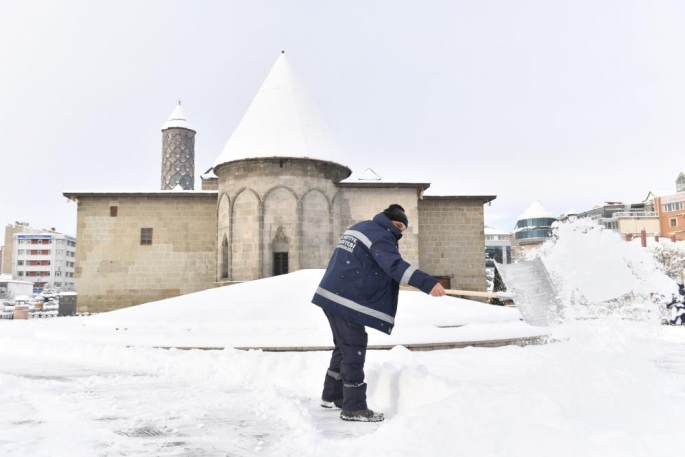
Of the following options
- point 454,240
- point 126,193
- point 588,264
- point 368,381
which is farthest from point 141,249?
point 588,264

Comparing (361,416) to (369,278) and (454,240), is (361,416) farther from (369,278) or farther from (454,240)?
(454,240)

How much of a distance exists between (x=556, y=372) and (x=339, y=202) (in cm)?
1406

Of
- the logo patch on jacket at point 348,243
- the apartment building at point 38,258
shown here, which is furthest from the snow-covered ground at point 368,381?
the apartment building at point 38,258

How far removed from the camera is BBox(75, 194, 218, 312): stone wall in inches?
771

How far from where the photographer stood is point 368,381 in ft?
14.4

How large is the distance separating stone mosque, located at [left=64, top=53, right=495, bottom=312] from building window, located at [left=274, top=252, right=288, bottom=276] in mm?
34

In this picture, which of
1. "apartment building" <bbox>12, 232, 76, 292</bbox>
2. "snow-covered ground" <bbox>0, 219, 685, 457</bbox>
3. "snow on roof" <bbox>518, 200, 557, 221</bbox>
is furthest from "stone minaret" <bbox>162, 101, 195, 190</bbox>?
"apartment building" <bbox>12, 232, 76, 292</bbox>

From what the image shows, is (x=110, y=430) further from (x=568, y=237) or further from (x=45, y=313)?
(x=45, y=313)

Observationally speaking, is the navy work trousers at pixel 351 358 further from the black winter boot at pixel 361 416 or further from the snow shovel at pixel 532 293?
the snow shovel at pixel 532 293

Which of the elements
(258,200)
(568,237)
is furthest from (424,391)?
(258,200)

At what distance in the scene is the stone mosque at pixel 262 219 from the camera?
681 inches

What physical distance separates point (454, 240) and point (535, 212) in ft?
189

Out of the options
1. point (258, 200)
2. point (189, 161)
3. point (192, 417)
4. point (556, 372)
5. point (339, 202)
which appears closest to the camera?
point (192, 417)

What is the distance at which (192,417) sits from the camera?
3855 mm
